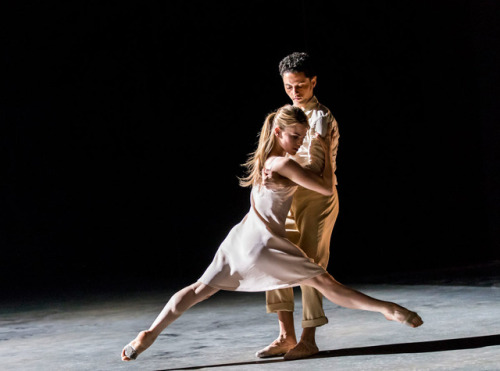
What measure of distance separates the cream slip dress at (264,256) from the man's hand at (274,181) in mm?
18

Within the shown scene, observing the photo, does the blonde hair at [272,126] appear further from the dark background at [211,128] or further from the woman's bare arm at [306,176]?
the dark background at [211,128]

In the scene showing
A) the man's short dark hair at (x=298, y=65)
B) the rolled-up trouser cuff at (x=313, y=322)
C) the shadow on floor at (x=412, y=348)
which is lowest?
the shadow on floor at (x=412, y=348)

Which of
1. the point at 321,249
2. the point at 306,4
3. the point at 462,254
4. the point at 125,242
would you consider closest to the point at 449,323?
the point at 321,249

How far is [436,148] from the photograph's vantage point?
256 inches

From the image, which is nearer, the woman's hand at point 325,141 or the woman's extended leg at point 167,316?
the woman's extended leg at point 167,316

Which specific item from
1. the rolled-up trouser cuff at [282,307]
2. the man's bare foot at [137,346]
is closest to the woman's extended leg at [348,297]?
the rolled-up trouser cuff at [282,307]

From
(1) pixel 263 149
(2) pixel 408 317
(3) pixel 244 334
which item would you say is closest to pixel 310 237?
(1) pixel 263 149

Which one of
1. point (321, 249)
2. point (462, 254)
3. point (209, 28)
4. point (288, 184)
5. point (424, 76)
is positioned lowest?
point (462, 254)

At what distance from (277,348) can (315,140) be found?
83cm

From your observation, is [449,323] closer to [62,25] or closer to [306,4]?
[306,4]

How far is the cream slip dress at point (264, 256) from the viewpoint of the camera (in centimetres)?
302

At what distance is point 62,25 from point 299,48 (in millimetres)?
1925

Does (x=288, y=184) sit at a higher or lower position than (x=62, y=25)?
lower

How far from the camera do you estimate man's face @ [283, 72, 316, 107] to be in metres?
3.27
